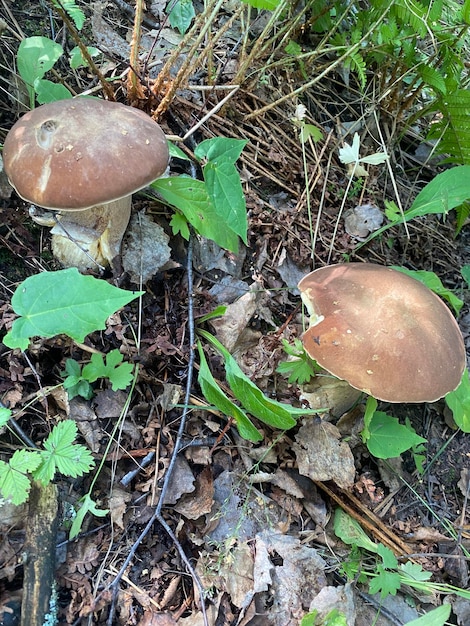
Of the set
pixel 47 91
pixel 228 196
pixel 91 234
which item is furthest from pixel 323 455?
pixel 47 91

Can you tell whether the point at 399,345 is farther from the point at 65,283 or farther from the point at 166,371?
the point at 65,283

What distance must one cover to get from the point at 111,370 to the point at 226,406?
0.62 m

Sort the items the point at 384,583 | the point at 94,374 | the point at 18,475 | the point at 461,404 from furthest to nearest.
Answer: the point at 461,404 < the point at 94,374 < the point at 384,583 < the point at 18,475

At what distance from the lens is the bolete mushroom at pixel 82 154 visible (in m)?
1.98

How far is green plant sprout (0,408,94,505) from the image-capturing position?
1.81 meters

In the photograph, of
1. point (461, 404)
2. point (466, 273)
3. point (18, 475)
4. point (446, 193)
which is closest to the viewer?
point (18, 475)

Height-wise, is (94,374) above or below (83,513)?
above

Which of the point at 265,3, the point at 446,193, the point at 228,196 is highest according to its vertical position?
the point at 265,3

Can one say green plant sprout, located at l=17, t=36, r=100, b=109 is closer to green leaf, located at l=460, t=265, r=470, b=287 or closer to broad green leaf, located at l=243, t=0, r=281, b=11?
broad green leaf, located at l=243, t=0, r=281, b=11

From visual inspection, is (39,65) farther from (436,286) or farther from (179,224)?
(436,286)

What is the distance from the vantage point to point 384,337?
7.42 feet

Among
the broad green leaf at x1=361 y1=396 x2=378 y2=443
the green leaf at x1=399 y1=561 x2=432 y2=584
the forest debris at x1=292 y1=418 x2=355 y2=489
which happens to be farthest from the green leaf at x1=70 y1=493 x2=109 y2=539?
the green leaf at x1=399 y1=561 x2=432 y2=584

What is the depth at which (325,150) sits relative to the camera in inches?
136

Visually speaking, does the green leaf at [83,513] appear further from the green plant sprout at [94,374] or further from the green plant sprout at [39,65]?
the green plant sprout at [39,65]
